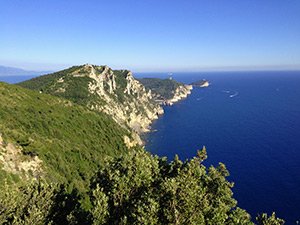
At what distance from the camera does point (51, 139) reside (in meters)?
74.6

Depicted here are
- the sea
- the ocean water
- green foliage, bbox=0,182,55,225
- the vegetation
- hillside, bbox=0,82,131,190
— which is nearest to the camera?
the vegetation

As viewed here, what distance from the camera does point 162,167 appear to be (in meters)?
34.4

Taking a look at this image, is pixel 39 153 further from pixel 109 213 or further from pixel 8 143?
pixel 109 213

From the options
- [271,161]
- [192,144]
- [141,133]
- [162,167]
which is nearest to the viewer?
[162,167]

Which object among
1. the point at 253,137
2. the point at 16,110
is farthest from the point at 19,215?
the point at 253,137

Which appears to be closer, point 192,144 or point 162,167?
point 162,167

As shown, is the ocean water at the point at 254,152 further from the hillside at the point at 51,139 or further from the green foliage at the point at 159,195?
the green foliage at the point at 159,195

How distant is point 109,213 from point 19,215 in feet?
27.7

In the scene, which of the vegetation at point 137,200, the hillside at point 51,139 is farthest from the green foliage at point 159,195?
the hillside at point 51,139

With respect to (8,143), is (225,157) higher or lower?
lower

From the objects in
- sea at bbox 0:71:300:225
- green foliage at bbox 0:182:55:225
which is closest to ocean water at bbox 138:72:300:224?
sea at bbox 0:71:300:225

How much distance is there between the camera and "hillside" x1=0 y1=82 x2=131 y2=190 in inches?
2047

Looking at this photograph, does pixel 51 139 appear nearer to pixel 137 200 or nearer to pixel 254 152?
pixel 137 200

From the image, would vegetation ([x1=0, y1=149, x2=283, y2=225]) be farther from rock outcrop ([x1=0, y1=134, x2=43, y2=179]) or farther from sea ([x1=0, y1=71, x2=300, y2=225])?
sea ([x1=0, y1=71, x2=300, y2=225])
